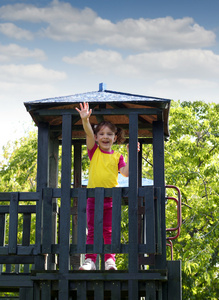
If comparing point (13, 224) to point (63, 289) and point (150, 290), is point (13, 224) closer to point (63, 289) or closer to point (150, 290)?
point (63, 289)

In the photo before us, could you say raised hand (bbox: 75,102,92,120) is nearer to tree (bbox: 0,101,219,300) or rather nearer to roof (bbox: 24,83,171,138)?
roof (bbox: 24,83,171,138)

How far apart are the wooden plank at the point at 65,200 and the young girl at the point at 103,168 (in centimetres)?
24

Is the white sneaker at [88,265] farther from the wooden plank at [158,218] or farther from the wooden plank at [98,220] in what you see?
the wooden plank at [158,218]

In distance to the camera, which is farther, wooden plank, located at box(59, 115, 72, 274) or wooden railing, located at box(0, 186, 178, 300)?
wooden plank, located at box(59, 115, 72, 274)

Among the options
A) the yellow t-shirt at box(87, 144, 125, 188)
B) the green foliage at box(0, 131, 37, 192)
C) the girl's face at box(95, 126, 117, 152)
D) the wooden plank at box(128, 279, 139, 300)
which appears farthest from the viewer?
the green foliage at box(0, 131, 37, 192)

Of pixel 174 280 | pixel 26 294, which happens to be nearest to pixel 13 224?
pixel 26 294

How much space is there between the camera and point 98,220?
647cm

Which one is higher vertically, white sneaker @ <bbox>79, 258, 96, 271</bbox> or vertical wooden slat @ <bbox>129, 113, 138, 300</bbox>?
vertical wooden slat @ <bbox>129, 113, 138, 300</bbox>

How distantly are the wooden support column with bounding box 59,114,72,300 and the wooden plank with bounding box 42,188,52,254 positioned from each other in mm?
147

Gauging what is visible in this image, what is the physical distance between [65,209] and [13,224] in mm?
682

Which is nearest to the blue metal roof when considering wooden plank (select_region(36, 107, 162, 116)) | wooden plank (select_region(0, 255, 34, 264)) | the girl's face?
wooden plank (select_region(36, 107, 162, 116))

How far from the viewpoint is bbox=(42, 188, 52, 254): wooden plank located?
6.55 metres

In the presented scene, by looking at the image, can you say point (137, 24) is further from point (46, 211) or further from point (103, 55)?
point (46, 211)

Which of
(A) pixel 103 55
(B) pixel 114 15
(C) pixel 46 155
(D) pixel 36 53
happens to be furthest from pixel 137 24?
(C) pixel 46 155
